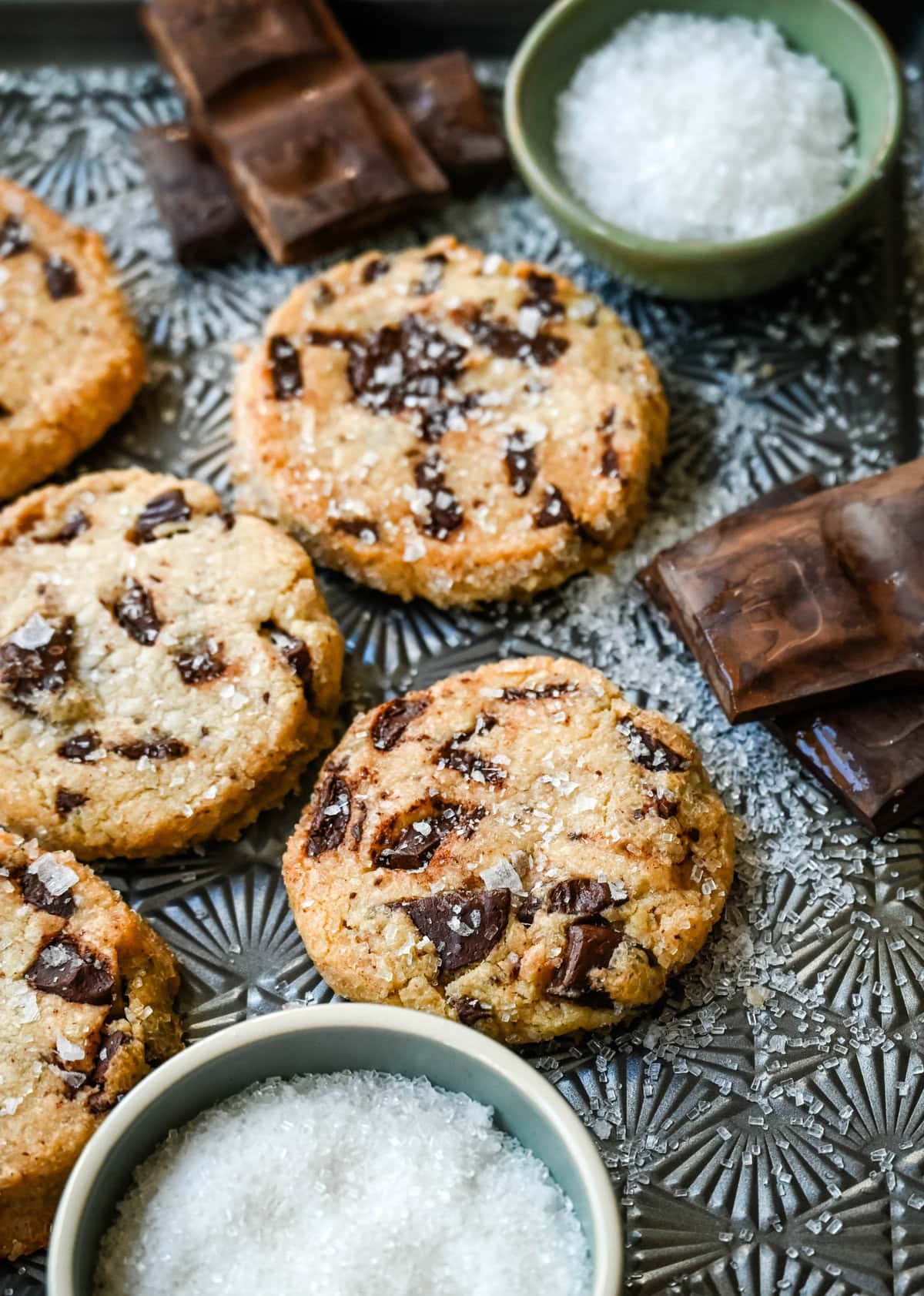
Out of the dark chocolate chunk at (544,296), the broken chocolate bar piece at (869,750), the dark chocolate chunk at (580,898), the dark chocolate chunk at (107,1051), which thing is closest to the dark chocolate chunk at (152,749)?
the dark chocolate chunk at (107,1051)

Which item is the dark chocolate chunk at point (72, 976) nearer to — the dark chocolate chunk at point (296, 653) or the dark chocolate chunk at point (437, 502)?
the dark chocolate chunk at point (296, 653)

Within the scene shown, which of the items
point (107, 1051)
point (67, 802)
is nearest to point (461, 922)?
point (107, 1051)

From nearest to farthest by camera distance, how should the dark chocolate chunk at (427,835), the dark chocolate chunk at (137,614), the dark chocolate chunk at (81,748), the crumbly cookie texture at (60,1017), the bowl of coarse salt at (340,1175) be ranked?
the bowl of coarse salt at (340,1175) → the crumbly cookie texture at (60,1017) → the dark chocolate chunk at (427,835) → the dark chocolate chunk at (81,748) → the dark chocolate chunk at (137,614)

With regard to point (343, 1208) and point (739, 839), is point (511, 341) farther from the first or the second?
point (343, 1208)

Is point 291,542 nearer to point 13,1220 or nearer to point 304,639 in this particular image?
point 304,639

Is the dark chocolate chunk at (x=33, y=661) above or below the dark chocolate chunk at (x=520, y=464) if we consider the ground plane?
above

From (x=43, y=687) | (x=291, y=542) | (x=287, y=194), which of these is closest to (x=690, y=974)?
(x=291, y=542)

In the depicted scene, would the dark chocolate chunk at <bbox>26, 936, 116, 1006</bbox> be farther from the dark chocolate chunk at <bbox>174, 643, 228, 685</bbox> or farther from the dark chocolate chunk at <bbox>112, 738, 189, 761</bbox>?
the dark chocolate chunk at <bbox>174, 643, 228, 685</bbox>
